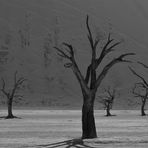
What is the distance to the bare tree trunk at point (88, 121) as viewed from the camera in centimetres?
2657

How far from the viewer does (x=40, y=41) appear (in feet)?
537

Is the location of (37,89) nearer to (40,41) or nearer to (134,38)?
(40,41)

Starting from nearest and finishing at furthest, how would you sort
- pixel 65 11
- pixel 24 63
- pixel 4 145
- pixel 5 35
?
1. pixel 4 145
2. pixel 24 63
3. pixel 5 35
4. pixel 65 11

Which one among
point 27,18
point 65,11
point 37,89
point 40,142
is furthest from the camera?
point 65,11

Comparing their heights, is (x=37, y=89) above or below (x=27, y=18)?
below

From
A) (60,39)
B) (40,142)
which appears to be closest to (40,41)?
(60,39)

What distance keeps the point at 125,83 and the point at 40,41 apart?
30926 mm

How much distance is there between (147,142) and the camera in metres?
23.5

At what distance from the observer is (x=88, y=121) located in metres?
26.8

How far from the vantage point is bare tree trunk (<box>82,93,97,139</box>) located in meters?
26.6

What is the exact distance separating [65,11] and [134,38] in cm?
2843

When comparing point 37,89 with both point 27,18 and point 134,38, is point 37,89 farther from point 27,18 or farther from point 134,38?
point 134,38

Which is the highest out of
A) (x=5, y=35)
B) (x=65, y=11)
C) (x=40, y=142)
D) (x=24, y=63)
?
(x=65, y=11)

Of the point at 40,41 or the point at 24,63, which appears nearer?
the point at 24,63
